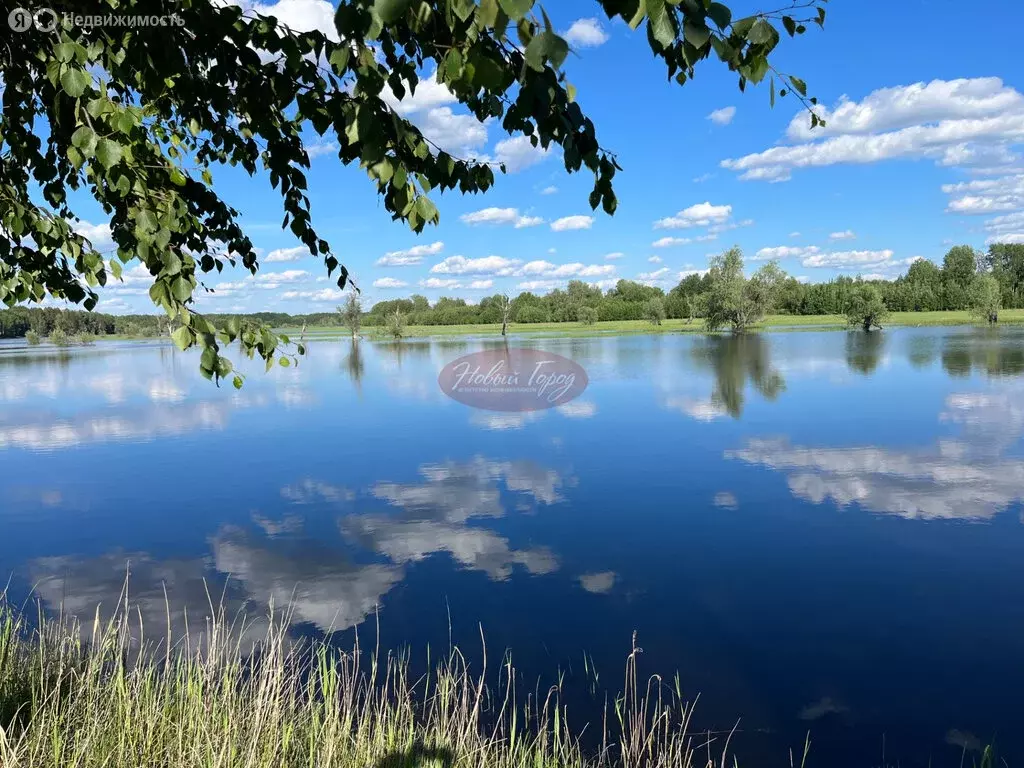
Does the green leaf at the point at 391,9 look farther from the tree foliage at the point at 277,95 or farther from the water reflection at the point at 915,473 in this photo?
the water reflection at the point at 915,473

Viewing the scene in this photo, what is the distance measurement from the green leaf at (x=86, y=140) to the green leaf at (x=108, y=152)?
0.08 ft

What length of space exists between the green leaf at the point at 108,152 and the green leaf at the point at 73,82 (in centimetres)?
18

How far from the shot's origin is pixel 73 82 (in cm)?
260

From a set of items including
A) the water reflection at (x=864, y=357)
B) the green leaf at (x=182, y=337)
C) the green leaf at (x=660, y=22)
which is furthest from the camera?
the water reflection at (x=864, y=357)

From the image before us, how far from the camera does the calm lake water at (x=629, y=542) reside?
17.9ft

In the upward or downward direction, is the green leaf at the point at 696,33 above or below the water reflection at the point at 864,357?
above

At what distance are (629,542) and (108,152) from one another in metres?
7.22

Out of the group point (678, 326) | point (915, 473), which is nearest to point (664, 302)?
point (678, 326)

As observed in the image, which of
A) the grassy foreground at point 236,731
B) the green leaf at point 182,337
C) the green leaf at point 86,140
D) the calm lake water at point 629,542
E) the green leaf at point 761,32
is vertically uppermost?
the green leaf at point 761,32

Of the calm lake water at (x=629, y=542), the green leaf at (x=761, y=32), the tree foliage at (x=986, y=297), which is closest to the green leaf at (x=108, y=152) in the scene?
the green leaf at (x=761, y=32)

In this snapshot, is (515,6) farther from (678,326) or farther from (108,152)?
(678,326)

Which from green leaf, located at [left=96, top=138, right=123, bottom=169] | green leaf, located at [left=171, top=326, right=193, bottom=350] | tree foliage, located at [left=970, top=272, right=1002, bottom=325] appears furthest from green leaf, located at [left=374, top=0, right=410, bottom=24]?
tree foliage, located at [left=970, top=272, right=1002, bottom=325]

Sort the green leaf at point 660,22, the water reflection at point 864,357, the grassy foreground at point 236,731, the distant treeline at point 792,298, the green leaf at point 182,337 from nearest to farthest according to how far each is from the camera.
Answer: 1. the green leaf at point 660,22
2. the green leaf at point 182,337
3. the grassy foreground at point 236,731
4. the water reflection at point 864,357
5. the distant treeline at point 792,298

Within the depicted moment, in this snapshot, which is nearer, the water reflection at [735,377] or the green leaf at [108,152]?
the green leaf at [108,152]
